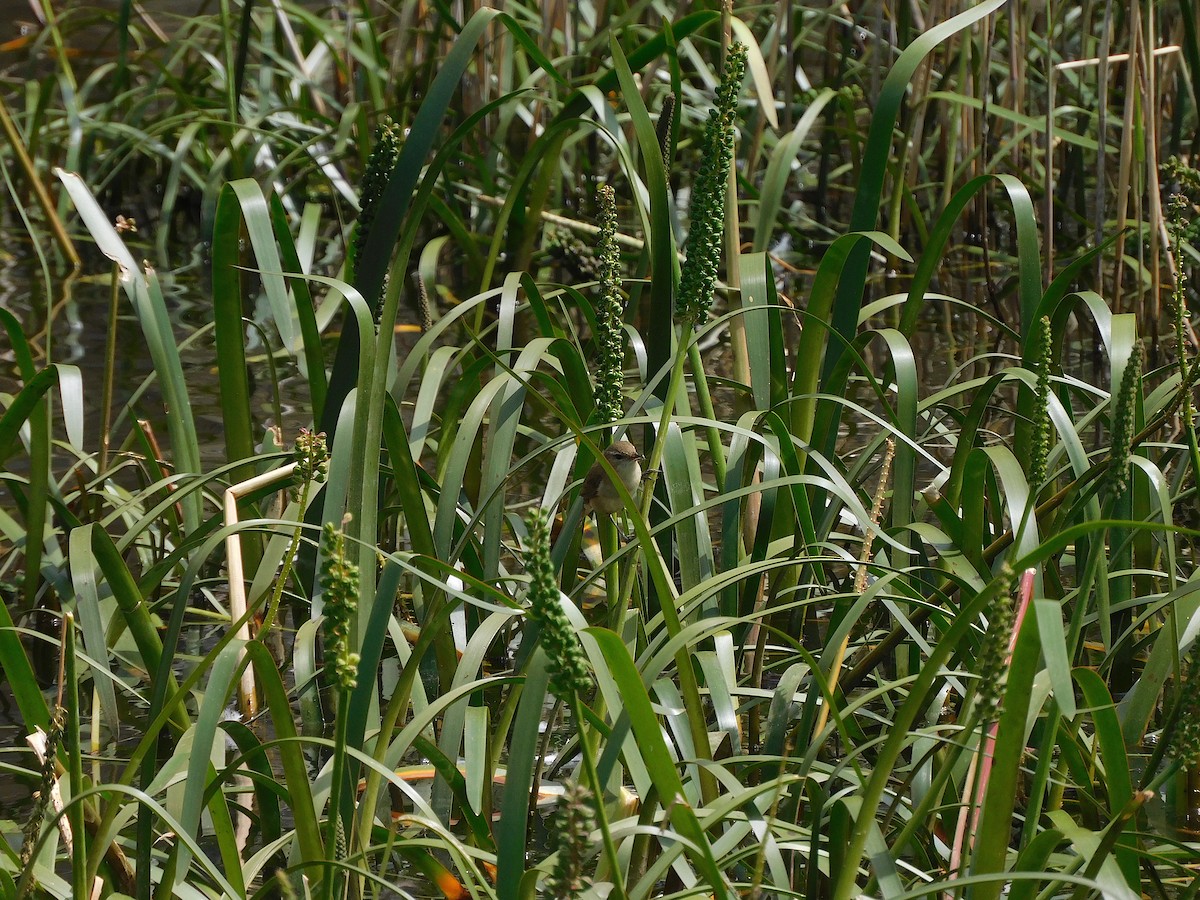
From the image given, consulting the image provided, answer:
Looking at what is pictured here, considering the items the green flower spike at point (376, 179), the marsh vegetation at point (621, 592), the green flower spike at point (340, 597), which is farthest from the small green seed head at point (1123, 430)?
the green flower spike at point (376, 179)

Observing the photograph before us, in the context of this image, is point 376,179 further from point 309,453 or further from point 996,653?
point 996,653

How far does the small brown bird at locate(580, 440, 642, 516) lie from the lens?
147 centimetres

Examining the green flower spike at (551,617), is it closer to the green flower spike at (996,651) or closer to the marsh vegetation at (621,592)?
the marsh vegetation at (621,592)

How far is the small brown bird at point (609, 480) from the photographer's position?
147 centimetres

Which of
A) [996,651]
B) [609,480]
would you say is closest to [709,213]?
[609,480]

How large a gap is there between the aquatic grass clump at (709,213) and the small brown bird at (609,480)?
0.77 feet

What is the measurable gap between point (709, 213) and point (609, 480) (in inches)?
13.7

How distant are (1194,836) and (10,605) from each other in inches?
68.2

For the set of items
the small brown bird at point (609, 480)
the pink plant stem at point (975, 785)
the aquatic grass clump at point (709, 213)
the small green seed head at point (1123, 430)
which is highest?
the aquatic grass clump at point (709, 213)

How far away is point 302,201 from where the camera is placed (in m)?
4.82

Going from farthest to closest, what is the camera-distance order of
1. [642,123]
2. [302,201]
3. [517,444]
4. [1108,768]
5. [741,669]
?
[302,201]
[517,444]
[741,669]
[642,123]
[1108,768]

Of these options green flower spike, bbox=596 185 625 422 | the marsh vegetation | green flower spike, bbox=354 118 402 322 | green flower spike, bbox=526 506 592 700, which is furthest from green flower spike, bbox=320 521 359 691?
green flower spike, bbox=354 118 402 322

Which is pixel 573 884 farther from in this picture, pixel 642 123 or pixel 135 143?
pixel 135 143

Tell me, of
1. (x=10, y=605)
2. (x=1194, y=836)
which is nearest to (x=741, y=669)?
(x=1194, y=836)
